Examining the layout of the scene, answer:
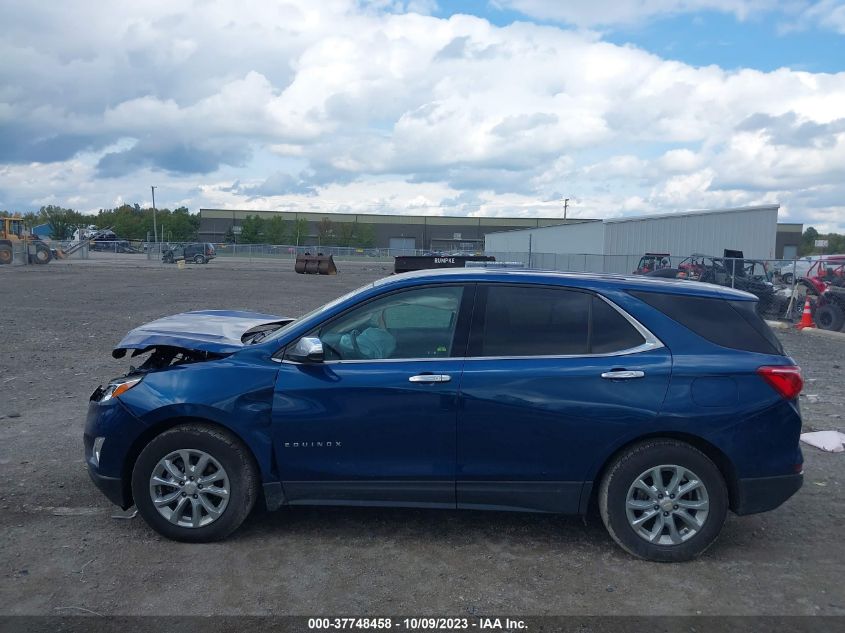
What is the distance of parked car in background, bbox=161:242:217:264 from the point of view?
5691cm

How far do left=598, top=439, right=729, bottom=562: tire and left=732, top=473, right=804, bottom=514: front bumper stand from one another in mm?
112

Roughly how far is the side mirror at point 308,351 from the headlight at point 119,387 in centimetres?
105

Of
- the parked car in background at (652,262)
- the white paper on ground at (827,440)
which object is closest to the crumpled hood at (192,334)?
the white paper on ground at (827,440)

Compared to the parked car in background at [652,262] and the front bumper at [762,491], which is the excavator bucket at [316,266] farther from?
the front bumper at [762,491]

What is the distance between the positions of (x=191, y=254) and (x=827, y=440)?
54923 mm

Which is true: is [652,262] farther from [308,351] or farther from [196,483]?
[196,483]

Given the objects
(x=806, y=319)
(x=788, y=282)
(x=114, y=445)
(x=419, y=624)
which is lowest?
(x=419, y=624)

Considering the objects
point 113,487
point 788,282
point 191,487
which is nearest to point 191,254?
Answer: point 788,282

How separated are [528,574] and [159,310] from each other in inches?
625

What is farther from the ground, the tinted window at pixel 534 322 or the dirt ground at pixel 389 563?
the tinted window at pixel 534 322

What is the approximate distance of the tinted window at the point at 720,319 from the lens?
457cm

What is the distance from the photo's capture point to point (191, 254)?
57094 mm

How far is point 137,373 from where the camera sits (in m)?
4.87

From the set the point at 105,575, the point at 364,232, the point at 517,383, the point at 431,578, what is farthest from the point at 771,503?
the point at 364,232
